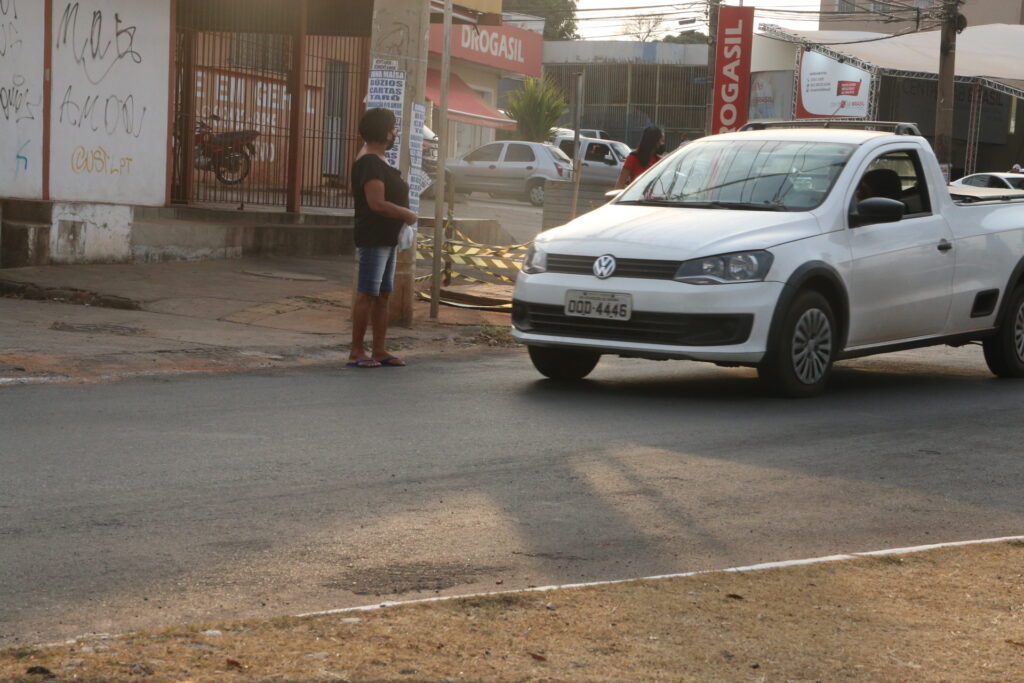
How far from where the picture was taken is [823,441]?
25.5 feet

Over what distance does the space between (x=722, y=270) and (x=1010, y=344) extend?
10.9ft

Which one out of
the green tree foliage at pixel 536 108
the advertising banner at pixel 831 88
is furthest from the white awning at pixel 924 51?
the green tree foliage at pixel 536 108

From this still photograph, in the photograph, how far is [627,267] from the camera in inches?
348

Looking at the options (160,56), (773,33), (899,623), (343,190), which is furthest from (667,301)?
(773,33)

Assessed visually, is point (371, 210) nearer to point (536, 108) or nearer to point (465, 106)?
point (465, 106)

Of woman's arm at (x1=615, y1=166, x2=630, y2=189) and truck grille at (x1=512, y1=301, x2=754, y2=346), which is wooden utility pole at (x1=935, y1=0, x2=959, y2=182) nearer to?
woman's arm at (x1=615, y1=166, x2=630, y2=189)

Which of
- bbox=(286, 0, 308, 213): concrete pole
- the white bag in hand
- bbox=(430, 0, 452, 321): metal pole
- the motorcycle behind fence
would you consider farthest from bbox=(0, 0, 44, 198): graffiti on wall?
the white bag in hand

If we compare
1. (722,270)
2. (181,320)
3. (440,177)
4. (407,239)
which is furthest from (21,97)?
(722,270)

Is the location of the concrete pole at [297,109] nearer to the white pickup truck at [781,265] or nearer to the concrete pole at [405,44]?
the concrete pole at [405,44]

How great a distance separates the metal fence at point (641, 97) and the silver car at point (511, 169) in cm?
3041

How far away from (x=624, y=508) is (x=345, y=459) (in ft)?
4.76

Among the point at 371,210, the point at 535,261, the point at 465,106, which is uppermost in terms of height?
the point at 465,106

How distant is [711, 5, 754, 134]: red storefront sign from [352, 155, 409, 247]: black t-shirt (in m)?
13.1

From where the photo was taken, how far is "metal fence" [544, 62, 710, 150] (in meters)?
69.4
